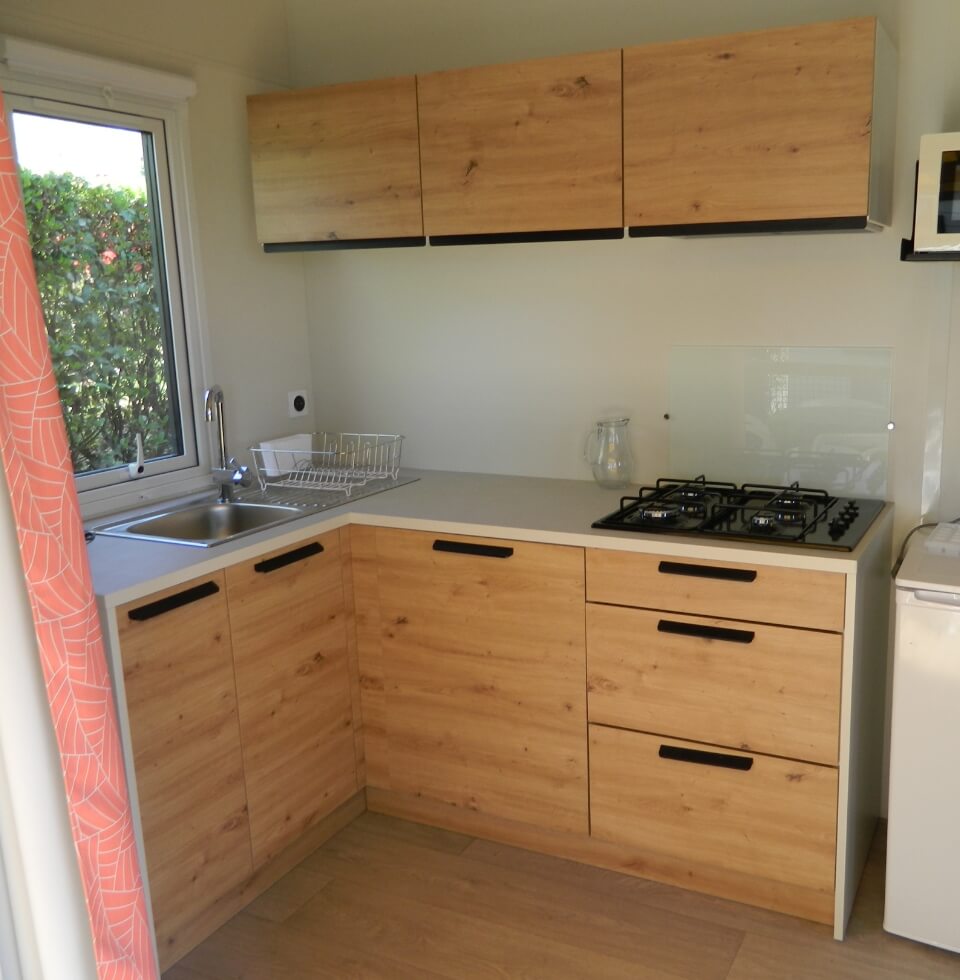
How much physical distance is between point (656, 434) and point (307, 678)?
123 cm

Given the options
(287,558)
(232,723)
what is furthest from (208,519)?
(232,723)

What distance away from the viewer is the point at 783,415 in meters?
2.84

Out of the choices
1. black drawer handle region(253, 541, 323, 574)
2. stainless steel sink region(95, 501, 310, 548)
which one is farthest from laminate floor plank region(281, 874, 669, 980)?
stainless steel sink region(95, 501, 310, 548)

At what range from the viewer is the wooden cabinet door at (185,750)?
7.18 feet

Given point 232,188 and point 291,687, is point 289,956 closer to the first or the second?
point 291,687

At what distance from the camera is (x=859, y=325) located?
2674mm

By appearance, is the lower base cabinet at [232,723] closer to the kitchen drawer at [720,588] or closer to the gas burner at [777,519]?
the kitchen drawer at [720,588]

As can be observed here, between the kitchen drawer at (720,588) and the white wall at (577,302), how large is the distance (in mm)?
620

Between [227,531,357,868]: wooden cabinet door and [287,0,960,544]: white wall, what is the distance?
2.64ft

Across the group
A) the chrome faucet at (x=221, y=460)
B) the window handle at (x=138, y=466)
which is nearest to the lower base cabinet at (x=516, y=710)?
the chrome faucet at (x=221, y=460)

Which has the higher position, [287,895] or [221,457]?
[221,457]

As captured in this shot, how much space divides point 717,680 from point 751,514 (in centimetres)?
45

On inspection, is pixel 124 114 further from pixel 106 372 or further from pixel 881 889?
pixel 881 889

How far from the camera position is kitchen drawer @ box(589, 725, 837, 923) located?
7.74ft
